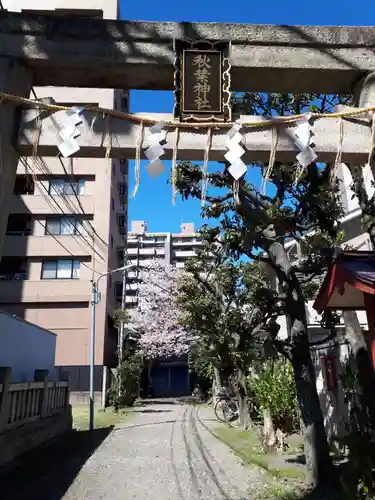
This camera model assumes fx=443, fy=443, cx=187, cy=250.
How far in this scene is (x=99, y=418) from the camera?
2020 cm

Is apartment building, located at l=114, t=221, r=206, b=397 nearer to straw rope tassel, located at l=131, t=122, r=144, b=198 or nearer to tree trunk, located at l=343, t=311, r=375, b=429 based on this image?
tree trunk, located at l=343, t=311, r=375, b=429

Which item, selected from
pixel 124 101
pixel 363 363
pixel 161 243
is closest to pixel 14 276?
pixel 124 101

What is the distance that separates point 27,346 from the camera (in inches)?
513

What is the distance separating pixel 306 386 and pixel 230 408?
1137cm

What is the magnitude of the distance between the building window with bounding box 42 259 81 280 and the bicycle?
562 inches

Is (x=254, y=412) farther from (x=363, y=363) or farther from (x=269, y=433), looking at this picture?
(x=363, y=363)

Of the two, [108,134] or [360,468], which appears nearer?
[108,134]

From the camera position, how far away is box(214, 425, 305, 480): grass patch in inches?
329

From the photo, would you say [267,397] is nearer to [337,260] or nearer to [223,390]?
[337,260]

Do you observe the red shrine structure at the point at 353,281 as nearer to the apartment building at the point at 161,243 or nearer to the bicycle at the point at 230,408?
the bicycle at the point at 230,408

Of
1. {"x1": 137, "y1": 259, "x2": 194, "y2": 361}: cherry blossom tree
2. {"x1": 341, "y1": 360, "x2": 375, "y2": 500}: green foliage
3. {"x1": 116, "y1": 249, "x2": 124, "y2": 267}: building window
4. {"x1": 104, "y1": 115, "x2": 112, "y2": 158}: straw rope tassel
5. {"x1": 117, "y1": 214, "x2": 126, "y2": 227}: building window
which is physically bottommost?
{"x1": 341, "y1": 360, "x2": 375, "y2": 500}: green foliage

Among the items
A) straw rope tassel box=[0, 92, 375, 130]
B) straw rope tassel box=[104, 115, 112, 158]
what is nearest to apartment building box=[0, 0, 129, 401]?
straw rope tassel box=[0, 92, 375, 130]

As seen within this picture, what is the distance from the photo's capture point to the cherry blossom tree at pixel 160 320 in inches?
1328

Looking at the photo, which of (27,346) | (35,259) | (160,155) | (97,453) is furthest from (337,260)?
(35,259)
